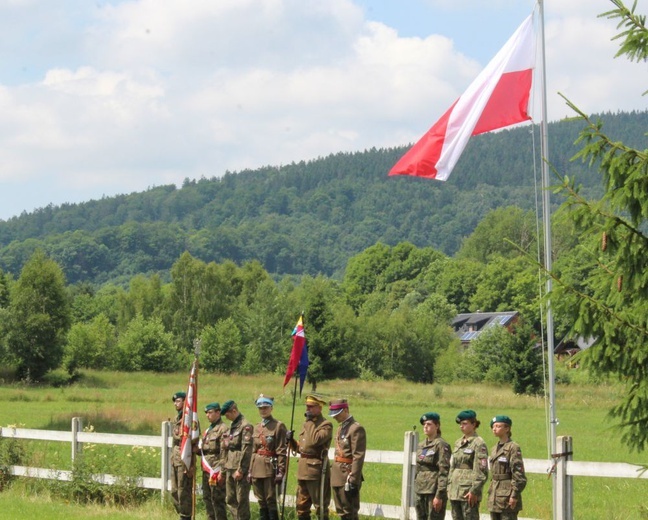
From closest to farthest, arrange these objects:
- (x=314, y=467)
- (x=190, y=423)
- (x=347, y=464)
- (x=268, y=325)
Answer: (x=347, y=464)
(x=314, y=467)
(x=190, y=423)
(x=268, y=325)

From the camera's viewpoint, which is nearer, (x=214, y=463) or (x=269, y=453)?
(x=269, y=453)

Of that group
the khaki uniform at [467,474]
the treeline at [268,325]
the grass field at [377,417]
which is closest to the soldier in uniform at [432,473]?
the khaki uniform at [467,474]

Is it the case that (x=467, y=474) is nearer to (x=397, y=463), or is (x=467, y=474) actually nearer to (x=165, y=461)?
(x=397, y=463)

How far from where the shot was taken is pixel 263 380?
68.2m

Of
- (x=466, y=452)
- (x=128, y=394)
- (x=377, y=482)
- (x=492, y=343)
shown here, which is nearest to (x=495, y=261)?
(x=492, y=343)

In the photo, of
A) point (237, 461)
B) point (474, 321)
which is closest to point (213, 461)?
point (237, 461)

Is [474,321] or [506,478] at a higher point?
[474,321]

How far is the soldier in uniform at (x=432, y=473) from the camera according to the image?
1136 centimetres

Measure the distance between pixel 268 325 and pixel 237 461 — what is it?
79176 mm

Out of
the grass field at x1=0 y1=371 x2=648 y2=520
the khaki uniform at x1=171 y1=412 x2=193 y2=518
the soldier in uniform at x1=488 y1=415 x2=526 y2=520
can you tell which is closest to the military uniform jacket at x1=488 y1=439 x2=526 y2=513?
the soldier in uniform at x1=488 y1=415 x2=526 y2=520

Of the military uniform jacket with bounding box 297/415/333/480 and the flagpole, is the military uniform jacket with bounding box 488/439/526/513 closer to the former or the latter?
the flagpole

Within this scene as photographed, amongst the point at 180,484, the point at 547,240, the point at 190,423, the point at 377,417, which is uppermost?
the point at 547,240

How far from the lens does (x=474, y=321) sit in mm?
117875

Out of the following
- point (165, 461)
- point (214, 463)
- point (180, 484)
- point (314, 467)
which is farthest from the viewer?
point (165, 461)
